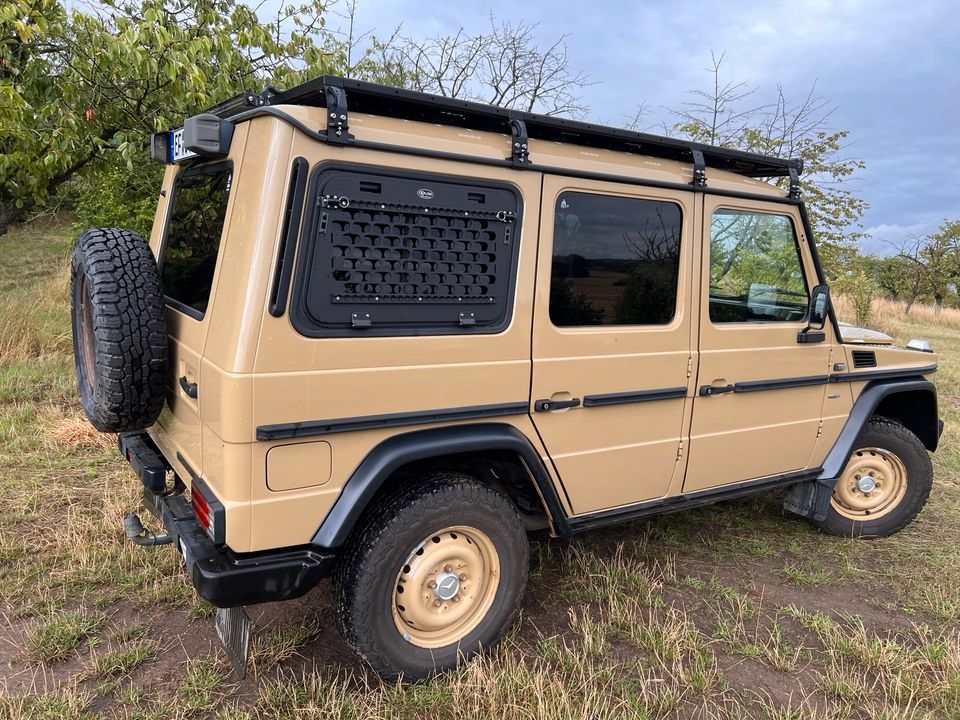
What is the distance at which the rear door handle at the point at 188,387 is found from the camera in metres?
2.36

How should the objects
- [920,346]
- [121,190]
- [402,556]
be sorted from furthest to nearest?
[121,190] → [920,346] → [402,556]

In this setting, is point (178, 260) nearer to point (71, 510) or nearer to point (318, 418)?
point (318, 418)

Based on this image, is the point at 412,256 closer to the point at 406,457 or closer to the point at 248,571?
the point at 406,457

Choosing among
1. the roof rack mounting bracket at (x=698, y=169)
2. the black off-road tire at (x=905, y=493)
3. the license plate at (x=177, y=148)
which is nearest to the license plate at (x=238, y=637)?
the license plate at (x=177, y=148)

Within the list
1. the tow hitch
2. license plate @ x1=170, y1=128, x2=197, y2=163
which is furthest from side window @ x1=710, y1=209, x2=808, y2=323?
the tow hitch

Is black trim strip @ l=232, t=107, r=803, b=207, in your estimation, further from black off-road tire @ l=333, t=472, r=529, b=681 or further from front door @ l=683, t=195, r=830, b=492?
black off-road tire @ l=333, t=472, r=529, b=681

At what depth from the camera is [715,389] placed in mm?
3248

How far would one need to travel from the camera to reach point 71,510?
3.92 meters

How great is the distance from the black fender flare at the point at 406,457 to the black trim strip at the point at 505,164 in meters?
1.04

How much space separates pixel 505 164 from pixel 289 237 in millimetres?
908

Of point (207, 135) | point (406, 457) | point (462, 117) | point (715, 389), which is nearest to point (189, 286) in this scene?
point (207, 135)

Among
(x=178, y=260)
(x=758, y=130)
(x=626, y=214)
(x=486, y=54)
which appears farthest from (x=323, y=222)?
(x=486, y=54)

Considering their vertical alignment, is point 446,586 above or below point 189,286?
below

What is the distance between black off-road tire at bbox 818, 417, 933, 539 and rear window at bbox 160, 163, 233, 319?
12.6 ft
